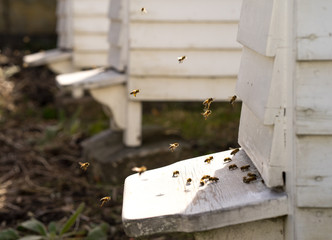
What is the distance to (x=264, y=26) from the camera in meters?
2.42

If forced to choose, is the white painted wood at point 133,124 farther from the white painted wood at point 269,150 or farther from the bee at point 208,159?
the white painted wood at point 269,150

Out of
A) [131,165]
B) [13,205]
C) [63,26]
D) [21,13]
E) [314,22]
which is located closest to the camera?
[314,22]

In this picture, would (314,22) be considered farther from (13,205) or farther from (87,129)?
(87,129)

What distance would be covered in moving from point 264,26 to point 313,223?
787 millimetres

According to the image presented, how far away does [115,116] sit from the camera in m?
5.69

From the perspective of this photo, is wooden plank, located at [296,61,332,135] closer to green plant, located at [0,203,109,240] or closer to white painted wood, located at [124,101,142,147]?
green plant, located at [0,203,109,240]

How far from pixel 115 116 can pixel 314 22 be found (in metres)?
3.62

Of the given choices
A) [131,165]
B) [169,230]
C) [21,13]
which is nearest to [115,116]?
[131,165]

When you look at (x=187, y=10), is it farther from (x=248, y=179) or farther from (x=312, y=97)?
(x=312, y=97)

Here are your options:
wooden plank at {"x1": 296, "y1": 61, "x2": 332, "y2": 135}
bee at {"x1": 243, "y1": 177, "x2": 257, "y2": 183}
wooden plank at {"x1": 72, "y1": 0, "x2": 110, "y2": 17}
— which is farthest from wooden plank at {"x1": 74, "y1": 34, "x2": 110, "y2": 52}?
wooden plank at {"x1": 296, "y1": 61, "x2": 332, "y2": 135}

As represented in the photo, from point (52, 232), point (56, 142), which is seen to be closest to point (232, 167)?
point (52, 232)

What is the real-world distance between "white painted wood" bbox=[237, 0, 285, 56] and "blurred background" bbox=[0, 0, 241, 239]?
828 millimetres

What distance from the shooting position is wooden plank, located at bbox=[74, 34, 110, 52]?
8820 millimetres

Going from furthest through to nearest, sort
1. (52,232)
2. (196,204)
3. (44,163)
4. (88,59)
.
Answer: (88,59), (44,163), (52,232), (196,204)
